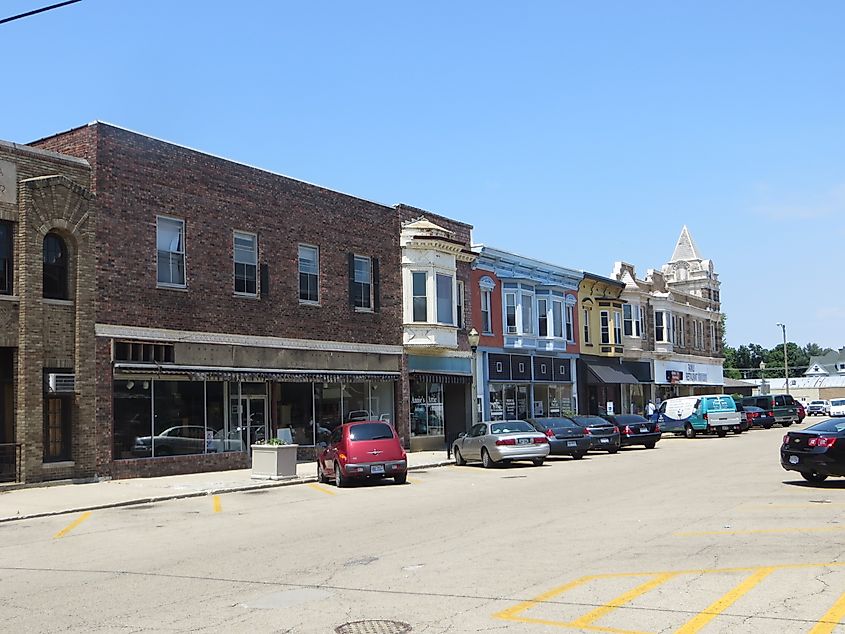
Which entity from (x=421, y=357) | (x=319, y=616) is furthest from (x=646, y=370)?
(x=319, y=616)

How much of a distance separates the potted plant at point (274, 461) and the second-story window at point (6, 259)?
736 centimetres

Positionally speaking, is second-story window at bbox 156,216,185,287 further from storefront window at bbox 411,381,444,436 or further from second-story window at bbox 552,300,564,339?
second-story window at bbox 552,300,564,339

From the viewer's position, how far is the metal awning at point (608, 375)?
163 ft

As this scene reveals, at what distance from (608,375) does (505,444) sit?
25.2 meters

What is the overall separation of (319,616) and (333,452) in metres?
14.8

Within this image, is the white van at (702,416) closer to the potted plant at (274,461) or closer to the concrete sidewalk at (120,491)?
the concrete sidewalk at (120,491)

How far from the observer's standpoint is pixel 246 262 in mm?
28750

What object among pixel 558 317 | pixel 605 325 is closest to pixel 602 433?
pixel 558 317

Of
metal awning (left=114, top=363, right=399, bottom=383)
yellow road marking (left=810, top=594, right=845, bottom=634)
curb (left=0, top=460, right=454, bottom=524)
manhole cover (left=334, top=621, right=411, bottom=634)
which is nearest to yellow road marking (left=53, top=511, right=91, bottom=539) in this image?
curb (left=0, top=460, right=454, bottom=524)

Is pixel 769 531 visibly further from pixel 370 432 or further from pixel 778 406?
pixel 778 406

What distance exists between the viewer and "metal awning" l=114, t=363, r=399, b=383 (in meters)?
24.8

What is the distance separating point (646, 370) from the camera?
57.7 metres

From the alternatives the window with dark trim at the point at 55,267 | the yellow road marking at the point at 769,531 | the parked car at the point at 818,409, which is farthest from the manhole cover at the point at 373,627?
the parked car at the point at 818,409

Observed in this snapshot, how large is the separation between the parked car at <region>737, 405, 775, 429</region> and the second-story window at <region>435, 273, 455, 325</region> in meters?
21.7
